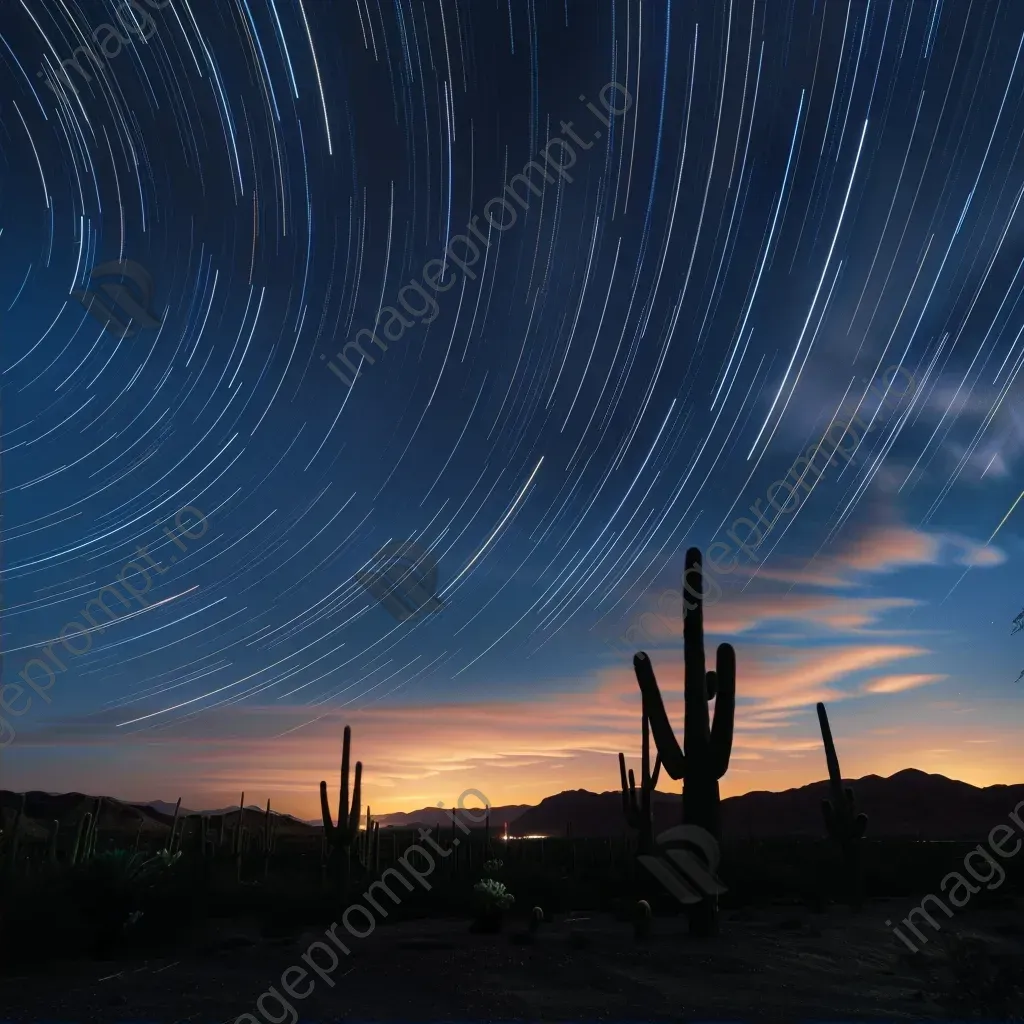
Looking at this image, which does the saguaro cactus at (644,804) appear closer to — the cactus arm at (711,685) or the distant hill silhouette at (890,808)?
the cactus arm at (711,685)

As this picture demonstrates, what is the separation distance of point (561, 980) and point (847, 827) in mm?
11356

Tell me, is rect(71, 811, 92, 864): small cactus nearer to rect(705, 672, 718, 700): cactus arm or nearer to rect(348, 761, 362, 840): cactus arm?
rect(348, 761, 362, 840): cactus arm

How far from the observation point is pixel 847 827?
18969 millimetres

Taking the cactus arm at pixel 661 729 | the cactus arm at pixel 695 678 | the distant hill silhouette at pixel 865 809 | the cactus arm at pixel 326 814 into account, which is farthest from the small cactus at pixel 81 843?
the distant hill silhouette at pixel 865 809

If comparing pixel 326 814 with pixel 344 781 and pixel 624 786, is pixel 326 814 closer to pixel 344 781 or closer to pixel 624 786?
pixel 344 781

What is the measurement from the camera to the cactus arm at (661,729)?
44.7 ft

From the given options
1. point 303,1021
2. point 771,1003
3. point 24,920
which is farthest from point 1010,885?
point 24,920

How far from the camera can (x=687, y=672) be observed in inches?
547

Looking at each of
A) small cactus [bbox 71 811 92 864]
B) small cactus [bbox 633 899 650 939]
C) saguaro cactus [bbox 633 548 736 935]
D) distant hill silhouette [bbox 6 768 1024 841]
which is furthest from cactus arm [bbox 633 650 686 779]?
distant hill silhouette [bbox 6 768 1024 841]

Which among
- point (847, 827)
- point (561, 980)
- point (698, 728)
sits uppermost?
point (698, 728)

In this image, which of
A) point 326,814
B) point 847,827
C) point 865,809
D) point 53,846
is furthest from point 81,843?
point 865,809

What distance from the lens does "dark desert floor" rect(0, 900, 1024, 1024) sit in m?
8.45

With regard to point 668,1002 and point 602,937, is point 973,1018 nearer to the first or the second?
point 668,1002

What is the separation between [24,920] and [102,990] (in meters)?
2.93
